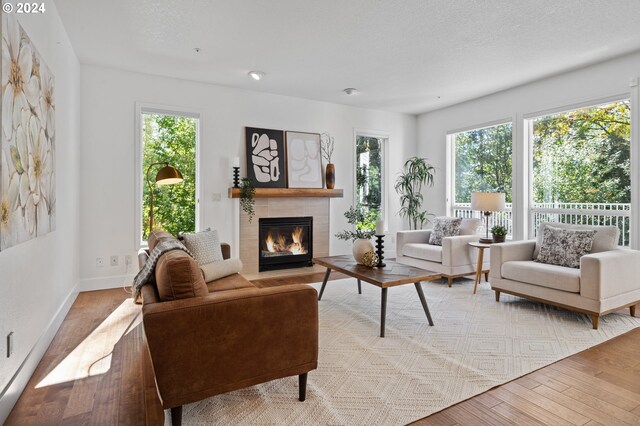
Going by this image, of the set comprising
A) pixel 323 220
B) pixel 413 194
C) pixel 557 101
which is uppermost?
pixel 557 101

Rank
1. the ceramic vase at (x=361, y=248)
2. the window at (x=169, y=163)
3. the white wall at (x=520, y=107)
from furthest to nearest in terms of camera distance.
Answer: the window at (x=169, y=163) → the white wall at (x=520, y=107) → the ceramic vase at (x=361, y=248)

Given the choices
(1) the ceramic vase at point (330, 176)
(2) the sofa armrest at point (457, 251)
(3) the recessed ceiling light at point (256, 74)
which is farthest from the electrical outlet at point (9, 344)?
(1) the ceramic vase at point (330, 176)

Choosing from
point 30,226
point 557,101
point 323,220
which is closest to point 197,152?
point 323,220

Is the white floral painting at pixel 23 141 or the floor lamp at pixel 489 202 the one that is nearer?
the white floral painting at pixel 23 141

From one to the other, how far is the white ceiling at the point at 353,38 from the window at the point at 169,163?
60 centimetres

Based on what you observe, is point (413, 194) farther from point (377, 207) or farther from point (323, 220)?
point (323, 220)

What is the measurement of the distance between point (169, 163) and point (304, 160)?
191 cm

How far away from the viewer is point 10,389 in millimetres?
1903

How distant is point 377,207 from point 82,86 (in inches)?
181

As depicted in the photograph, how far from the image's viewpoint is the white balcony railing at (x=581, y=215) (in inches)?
162

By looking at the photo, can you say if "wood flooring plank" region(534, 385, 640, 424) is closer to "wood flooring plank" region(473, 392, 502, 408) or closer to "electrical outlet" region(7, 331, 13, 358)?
"wood flooring plank" region(473, 392, 502, 408)

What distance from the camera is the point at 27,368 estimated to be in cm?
220

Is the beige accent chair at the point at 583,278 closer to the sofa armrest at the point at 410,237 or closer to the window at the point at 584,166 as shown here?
the window at the point at 584,166

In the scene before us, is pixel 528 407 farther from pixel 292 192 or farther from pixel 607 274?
pixel 292 192
